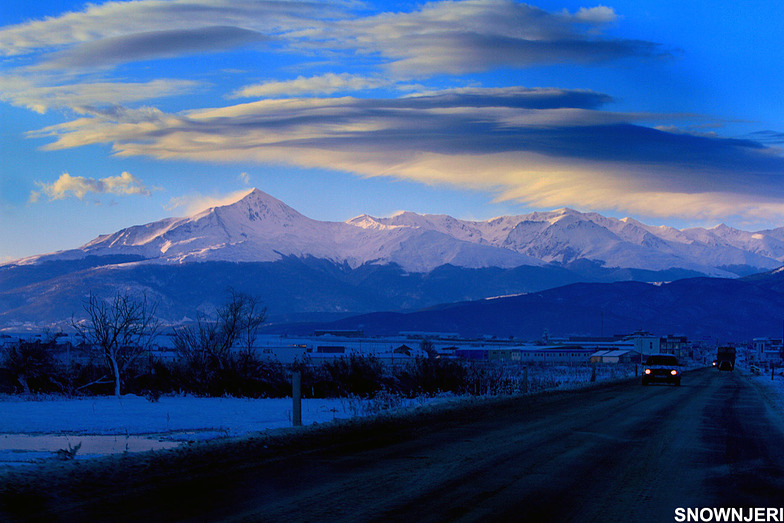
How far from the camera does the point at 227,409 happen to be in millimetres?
28078

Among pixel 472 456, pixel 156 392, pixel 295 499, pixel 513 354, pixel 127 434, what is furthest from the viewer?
pixel 513 354

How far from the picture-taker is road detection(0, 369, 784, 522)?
34.2ft

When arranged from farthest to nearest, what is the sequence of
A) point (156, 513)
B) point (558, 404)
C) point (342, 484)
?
point (558, 404), point (342, 484), point (156, 513)

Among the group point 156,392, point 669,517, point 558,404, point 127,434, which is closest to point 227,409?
point 156,392

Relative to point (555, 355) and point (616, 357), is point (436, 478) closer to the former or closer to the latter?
point (616, 357)

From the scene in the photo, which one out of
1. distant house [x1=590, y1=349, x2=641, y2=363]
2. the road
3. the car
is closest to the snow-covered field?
the road

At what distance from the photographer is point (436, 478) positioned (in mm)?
12703

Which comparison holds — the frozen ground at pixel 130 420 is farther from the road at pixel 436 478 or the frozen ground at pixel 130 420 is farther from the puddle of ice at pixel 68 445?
the road at pixel 436 478

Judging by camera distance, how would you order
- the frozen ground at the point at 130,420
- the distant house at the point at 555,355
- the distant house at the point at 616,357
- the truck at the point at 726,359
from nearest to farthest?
the frozen ground at the point at 130,420, the truck at the point at 726,359, the distant house at the point at 616,357, the distant house at the point at 555,355

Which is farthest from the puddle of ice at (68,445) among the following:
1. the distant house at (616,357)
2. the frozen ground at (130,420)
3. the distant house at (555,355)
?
the distant house at (555,355)

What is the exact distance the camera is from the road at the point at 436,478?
34.2 feet

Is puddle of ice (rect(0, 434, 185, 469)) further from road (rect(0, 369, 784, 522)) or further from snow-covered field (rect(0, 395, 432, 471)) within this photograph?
road (rect(0, 369, 784, 522))

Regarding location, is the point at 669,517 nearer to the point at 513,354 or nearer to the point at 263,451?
the point at 263,451

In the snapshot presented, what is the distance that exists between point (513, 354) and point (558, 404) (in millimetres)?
140524
